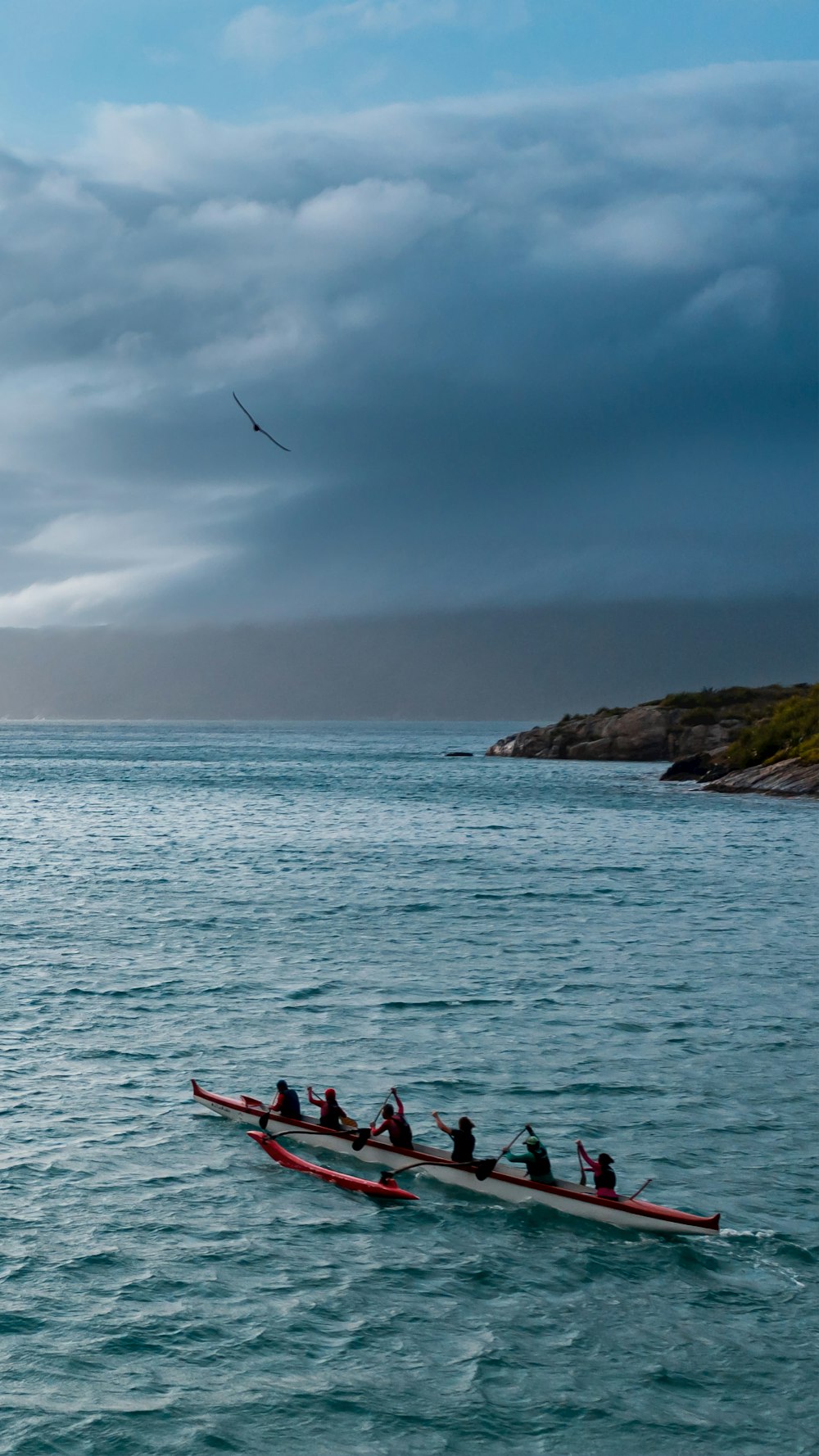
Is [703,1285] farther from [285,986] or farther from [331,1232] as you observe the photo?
[285,986]

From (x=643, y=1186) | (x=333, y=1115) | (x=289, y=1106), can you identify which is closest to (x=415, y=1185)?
(x=333, y=1115)

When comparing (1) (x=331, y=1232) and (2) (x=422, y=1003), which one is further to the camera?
(2) (x=422, y=1003)

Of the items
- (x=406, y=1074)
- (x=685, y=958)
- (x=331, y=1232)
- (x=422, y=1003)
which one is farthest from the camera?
(x=685, y=958)

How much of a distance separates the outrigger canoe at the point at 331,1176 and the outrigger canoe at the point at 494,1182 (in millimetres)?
446

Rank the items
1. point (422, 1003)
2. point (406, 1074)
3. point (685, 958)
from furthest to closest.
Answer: point (685, 958)
point (422, 1003)
point (406, 1074)

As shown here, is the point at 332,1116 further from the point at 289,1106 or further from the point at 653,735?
the point at 653,735

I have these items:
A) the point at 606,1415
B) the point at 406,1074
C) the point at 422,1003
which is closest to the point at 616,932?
the point at 422,1003

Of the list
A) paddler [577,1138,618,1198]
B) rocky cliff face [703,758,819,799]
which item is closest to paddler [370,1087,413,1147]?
paddler [577,1138,618,1198]

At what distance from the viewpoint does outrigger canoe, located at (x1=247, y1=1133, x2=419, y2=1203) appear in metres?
23.4

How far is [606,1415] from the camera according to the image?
16125 mm

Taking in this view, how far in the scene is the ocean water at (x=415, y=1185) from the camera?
16422 mm

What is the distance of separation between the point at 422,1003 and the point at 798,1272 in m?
19.2

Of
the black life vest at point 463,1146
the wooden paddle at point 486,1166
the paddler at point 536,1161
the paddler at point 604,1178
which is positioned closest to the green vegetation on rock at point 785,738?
the black life vest at point 463,1146

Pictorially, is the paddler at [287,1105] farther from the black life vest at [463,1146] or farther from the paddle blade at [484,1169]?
the paddle blade at [484,1169]
